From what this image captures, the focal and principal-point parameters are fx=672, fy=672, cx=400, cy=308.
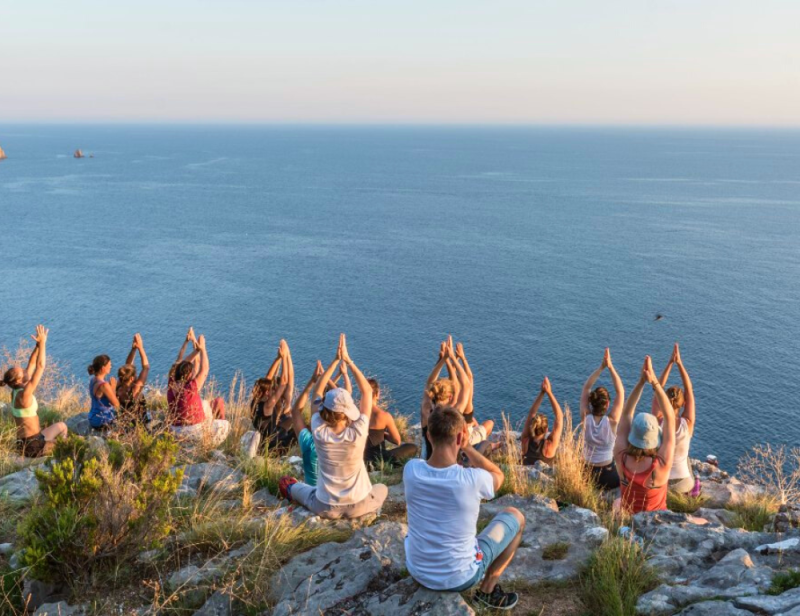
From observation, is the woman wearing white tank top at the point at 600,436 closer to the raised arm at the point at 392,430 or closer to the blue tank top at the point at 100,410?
the raised arm at the point at 392,430

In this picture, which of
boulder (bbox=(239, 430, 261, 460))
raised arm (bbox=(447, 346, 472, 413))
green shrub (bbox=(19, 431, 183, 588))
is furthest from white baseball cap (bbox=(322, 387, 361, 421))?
raised arm (bbox=(447, 346, 472, 413))

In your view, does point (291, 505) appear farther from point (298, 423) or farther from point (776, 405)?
point (776, 405)

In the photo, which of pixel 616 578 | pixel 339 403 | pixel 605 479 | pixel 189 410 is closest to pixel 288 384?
pixel 189 410

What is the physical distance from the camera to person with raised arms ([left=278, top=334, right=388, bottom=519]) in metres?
6.21

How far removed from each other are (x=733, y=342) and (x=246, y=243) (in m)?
52.6

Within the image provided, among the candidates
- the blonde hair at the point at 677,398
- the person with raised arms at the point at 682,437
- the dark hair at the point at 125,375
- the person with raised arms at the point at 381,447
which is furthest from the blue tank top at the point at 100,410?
the blonde hair at the point at 677,398

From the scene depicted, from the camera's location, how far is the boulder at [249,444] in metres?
8.54

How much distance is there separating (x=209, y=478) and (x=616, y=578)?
4.55 metres

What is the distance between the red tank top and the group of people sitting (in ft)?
0.04

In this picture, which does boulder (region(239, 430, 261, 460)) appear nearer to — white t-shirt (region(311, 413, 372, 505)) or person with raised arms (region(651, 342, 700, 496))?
white t-shirt (region(311, 413, 372, 505))

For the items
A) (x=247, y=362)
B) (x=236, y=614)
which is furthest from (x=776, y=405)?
(x=236, y=614)

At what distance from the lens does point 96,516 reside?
17.0 feet

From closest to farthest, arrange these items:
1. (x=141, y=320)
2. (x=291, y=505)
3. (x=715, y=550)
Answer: (x=715, y=550) → (x=291, y=505) → (x=141, y=320)

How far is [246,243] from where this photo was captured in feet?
259
